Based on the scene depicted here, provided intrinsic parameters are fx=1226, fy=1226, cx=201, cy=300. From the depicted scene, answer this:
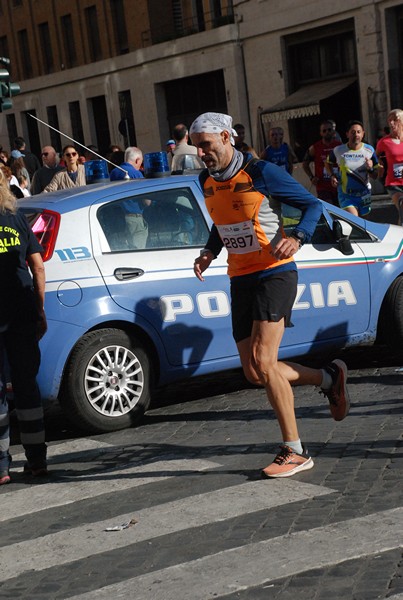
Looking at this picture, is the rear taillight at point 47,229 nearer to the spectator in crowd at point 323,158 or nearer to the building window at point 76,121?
the spectator in crowd at point 323,158

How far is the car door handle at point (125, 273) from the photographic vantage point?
8.02m

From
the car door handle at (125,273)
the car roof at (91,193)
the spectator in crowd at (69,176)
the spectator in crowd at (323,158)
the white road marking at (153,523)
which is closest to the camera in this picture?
the white road marking at (153,523)

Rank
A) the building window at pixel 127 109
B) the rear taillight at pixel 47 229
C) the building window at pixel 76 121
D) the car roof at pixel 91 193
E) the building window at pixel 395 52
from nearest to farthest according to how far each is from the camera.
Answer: the rear taillight at pixel 47 229 → the car roof at pixel 91 193 → the building window at pixel 395 52 → the building window at pixel 127 109 → the building window at pixel 76 121

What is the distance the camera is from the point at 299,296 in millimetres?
8633

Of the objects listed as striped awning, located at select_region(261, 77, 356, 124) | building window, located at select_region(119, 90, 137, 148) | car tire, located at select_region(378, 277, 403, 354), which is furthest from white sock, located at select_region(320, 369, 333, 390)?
building window, located at select_region(119, 90, 137, 148)

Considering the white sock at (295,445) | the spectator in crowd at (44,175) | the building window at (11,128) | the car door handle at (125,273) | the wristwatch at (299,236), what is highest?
the wristwatch at (299,236)

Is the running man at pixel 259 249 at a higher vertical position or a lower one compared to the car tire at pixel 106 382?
higher

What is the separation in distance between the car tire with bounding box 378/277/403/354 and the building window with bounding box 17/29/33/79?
47.4m

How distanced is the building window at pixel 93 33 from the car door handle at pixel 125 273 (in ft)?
138

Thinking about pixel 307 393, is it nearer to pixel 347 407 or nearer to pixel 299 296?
pixel 299 296

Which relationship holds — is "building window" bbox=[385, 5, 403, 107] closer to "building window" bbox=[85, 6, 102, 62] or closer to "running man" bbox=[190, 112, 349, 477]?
"building window" bbox=[85, 6, 102, 62]

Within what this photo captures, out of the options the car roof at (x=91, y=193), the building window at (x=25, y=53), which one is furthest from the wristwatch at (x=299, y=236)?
the building window at (x=25, y=53)

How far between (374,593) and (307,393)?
4.19 m

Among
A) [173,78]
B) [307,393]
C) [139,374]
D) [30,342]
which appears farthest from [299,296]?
[173,78]
